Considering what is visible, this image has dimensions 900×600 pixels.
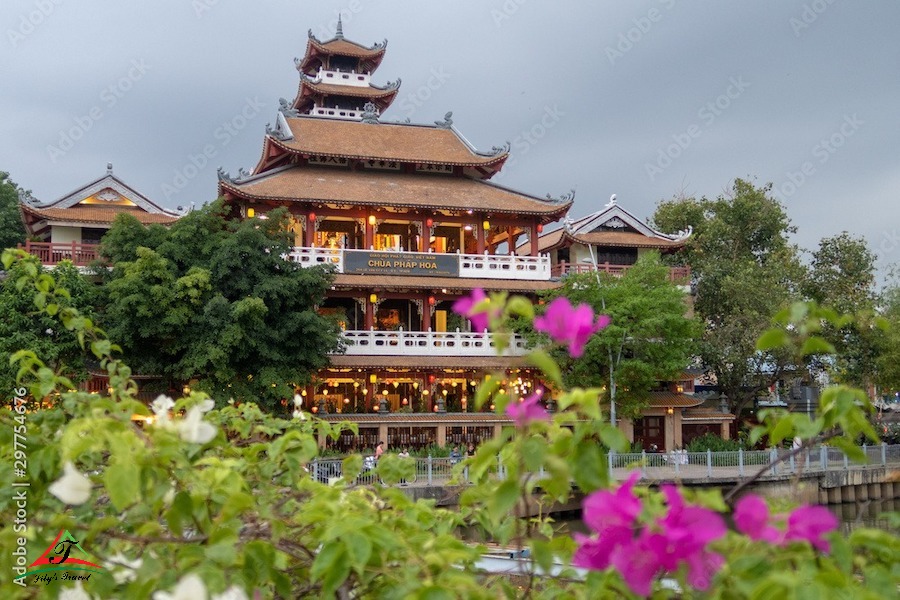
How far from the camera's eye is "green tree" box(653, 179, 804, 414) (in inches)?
1025

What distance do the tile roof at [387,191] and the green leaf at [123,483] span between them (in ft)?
67.9

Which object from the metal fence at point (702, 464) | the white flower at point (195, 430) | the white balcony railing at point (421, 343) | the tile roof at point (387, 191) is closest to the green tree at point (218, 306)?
the white balcony railing at point (421, 343)

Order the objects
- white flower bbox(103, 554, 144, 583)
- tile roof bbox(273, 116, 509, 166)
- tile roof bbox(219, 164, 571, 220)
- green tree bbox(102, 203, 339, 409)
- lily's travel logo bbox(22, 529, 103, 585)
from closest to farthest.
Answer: white flower bbox(103, 554, 144, 583)
lily's travel logo bbox(22, 529, 103, 585)
green tree bbox(102, 203, 339, 409)
tile roof bbox(219, 164, 571, 220)
tile roof bbox(273, 116, 509, 166)

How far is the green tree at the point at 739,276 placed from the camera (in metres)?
26.0

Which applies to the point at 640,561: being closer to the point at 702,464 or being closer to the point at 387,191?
the point at 702,464

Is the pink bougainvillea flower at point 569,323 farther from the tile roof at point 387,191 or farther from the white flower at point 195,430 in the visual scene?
the tile roof at point 387,191

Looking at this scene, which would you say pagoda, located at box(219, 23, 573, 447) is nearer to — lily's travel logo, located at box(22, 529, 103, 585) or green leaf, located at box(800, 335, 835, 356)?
lily's travel logo, located at box(22, 529, 103, 585)

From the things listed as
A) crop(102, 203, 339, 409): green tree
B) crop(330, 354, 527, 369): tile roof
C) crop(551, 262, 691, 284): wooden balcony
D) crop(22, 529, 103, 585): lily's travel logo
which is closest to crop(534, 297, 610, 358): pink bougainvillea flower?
crop(22, 529, 103, 585): lily's travel logo

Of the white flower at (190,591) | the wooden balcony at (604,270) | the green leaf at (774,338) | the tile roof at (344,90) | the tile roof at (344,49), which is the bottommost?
the white flower at (190,591)

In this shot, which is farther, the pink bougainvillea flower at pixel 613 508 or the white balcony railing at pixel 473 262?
the white balcony railing at pixel 473 262

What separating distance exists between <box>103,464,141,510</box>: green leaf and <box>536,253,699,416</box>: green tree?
62.6ft

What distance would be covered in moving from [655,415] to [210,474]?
23.2m

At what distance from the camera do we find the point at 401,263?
74.7ft

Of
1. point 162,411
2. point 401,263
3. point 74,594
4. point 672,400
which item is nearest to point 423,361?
point 401,263
